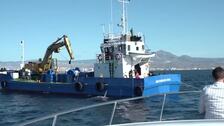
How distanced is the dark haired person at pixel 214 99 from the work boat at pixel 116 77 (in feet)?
88.2

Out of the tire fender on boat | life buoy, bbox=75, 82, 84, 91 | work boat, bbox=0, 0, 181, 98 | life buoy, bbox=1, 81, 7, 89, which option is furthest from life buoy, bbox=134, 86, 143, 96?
life buoy, bbox=1, 81, 7, 89

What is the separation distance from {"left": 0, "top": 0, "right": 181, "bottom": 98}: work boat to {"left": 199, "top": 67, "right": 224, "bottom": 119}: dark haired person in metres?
26.9

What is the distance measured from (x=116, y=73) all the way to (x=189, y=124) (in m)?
32.3

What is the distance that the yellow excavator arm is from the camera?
45.7 meters

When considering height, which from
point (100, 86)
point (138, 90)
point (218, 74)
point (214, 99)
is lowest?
point (138, 90)

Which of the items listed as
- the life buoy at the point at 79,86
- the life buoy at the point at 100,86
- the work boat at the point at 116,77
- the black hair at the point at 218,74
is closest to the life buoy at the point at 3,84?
the work boat at the point at 116,77

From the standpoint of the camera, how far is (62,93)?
138 ft

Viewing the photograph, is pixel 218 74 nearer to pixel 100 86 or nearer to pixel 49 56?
pixel 100 86

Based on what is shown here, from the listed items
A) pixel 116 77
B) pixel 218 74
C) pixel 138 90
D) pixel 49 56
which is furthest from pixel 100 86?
pixel 218 74

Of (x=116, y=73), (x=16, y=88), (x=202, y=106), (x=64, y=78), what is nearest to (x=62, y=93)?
(x=64, y=78)

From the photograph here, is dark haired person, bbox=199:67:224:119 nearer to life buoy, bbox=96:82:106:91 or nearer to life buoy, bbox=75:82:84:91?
life buoy, bbox=96:82:106:91

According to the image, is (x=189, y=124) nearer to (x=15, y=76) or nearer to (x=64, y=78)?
(x=64, y=78)

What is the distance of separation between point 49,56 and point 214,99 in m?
42.8

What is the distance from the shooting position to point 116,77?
3791cm
